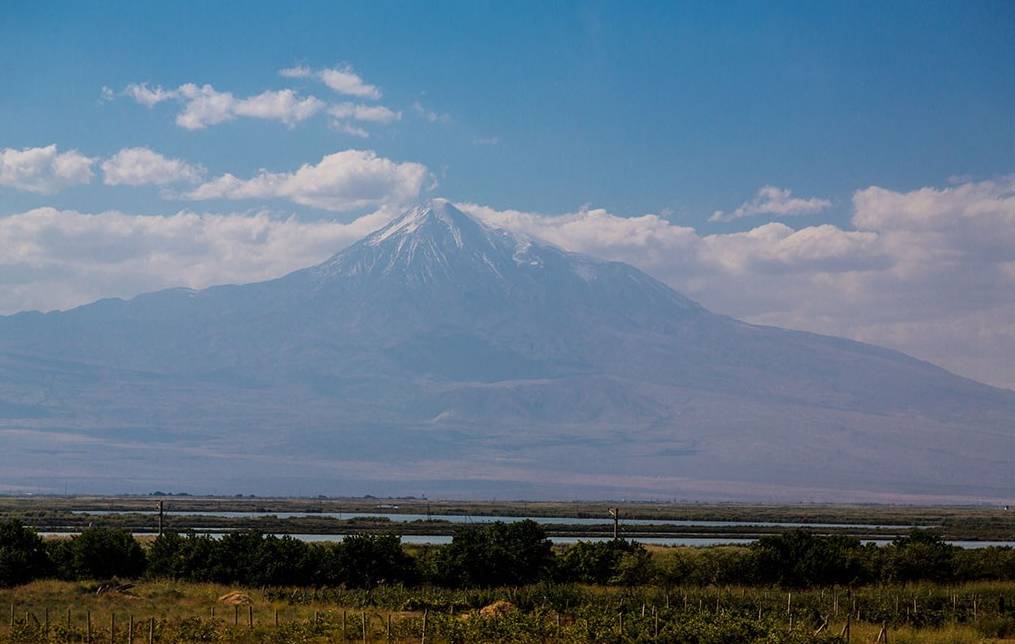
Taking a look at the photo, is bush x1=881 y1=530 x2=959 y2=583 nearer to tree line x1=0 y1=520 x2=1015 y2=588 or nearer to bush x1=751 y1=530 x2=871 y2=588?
tree line x1=0 y1=520 x2=1015 y2=588

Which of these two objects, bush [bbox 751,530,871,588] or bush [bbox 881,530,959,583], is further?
bush [bbox 881,530,959,583]

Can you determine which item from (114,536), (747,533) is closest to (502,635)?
(114,536)

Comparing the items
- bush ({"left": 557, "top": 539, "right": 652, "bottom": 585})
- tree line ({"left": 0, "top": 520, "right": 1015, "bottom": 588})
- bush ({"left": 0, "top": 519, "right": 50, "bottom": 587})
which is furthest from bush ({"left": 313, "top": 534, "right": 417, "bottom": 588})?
bush ({"left": 0, "top": 519, "right": 50, "bottom": 587})

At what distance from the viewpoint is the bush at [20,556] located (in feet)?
165

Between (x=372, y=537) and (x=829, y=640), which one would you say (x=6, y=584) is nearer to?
(x=372, y=537)

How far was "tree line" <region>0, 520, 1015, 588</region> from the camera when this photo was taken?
165 feet

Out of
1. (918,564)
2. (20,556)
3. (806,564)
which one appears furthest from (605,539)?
(20,556)

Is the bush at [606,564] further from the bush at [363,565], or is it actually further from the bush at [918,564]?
the bush at [918,564]

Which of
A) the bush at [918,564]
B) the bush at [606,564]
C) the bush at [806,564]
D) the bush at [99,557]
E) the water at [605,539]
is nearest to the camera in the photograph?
the bush at [606,564]

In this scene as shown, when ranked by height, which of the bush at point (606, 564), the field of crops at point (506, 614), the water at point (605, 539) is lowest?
the water at point (605, 539)

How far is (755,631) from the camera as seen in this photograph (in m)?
34.2

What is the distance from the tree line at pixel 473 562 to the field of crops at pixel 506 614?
1.71m

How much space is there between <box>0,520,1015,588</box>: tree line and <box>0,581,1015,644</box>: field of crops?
1708 millimetres

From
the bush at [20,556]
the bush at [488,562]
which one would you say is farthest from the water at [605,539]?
the bush at [488,562]
